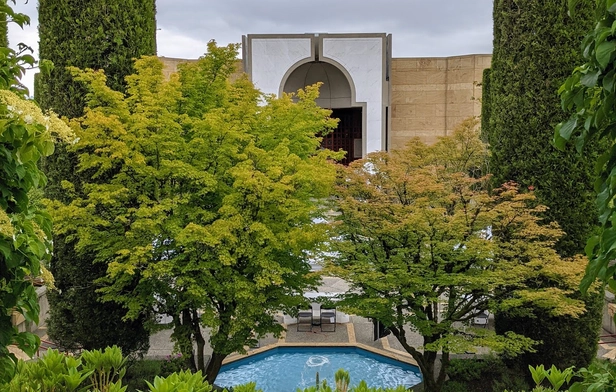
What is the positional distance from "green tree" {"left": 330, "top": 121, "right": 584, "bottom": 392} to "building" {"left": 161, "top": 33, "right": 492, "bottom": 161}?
17.0 metres

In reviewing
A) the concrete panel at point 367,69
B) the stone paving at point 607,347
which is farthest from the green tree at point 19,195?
the concrete panel at point 367,69

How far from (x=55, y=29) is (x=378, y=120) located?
62.5ft

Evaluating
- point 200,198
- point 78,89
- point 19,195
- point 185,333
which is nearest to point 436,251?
point 200,198

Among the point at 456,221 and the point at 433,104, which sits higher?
the point at 433,104

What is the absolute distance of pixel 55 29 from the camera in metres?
8.52

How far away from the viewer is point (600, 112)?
2.23 m

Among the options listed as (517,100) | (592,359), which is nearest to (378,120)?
(517,100)

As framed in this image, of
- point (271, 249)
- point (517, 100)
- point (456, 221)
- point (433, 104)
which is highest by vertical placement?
point (433, 104)

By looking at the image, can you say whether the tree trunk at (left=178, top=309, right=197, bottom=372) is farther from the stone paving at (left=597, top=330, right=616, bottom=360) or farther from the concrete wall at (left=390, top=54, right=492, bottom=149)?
the concrete wall at (left=390, top=54, right=492, bottom=149)

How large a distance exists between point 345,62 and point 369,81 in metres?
1.66

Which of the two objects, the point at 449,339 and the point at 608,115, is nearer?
the point at 608,115

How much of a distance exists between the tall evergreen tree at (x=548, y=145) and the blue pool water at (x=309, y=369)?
3042 mm

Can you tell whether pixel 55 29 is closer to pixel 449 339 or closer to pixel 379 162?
pixel 379 162

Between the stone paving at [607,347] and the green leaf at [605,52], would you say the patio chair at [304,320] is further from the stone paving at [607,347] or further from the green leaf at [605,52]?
the green leaf at [605,52]
